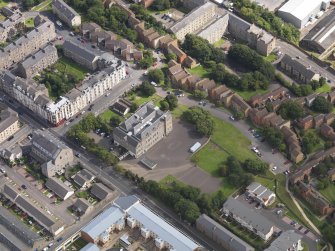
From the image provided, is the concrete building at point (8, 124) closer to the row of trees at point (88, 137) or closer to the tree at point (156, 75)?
the row of trees at point (88, 137)

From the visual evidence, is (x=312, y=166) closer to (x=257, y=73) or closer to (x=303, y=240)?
(x=303, y=240)

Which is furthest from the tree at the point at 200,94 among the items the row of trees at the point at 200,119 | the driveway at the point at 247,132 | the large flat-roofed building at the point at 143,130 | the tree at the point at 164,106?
the large flat-roofed building at the point at 143,130

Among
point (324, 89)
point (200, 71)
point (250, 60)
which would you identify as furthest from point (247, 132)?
point (200, 71)

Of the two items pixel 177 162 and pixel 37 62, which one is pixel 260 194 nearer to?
pixel 177 162

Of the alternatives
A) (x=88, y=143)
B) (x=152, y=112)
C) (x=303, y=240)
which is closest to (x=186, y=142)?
(x=152, y=112)

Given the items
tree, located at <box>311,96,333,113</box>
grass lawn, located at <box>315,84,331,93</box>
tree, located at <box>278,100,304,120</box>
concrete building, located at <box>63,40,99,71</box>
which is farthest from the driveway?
grass lawn, located at <box>315,84,331,93</box>
